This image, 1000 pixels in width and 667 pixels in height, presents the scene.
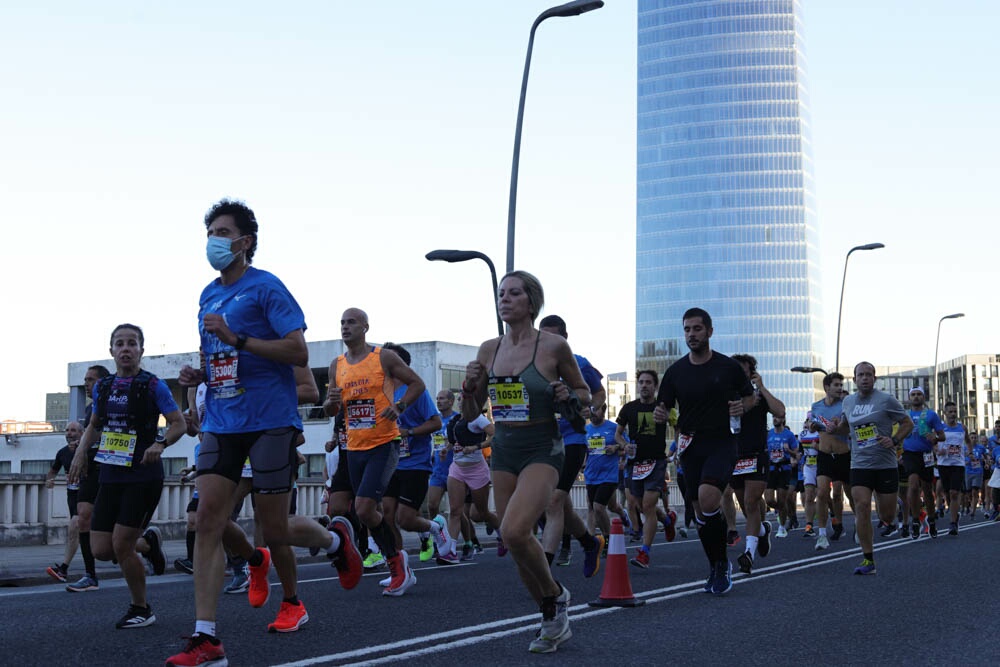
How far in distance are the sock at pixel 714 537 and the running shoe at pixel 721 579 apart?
0.16ft

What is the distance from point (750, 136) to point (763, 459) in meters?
159

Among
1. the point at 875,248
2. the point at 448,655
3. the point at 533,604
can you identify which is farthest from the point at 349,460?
the point at 875,248

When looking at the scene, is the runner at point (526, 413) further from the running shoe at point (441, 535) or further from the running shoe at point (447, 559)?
the running shoe at point (447, 559)

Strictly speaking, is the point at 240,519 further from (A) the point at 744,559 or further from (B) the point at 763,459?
(A) the point at 744,559

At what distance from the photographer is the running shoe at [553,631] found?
614 centimetres

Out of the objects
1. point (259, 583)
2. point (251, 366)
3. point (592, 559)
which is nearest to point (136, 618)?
point (259, 583)

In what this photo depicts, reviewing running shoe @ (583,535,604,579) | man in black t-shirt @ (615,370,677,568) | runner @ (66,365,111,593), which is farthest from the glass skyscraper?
running shoe @ (583,535,604,579)

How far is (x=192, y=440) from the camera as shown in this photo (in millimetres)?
68562

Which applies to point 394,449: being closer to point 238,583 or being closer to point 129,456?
point 238,583

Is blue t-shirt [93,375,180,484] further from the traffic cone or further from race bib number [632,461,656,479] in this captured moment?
race bib number [632,461,656,479]

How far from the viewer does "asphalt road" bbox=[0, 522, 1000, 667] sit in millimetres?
6168

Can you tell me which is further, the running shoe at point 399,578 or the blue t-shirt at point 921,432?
the blue t-shirt at point 921,432

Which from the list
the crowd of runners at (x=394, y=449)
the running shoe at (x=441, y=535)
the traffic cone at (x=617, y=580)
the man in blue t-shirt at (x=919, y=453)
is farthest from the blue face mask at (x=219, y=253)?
the man in blue t-shirt at (x=919, y=453)

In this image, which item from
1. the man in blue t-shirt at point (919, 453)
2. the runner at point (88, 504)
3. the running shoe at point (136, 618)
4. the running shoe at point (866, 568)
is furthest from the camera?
the man in blue t-shirt at point (919, 453)
